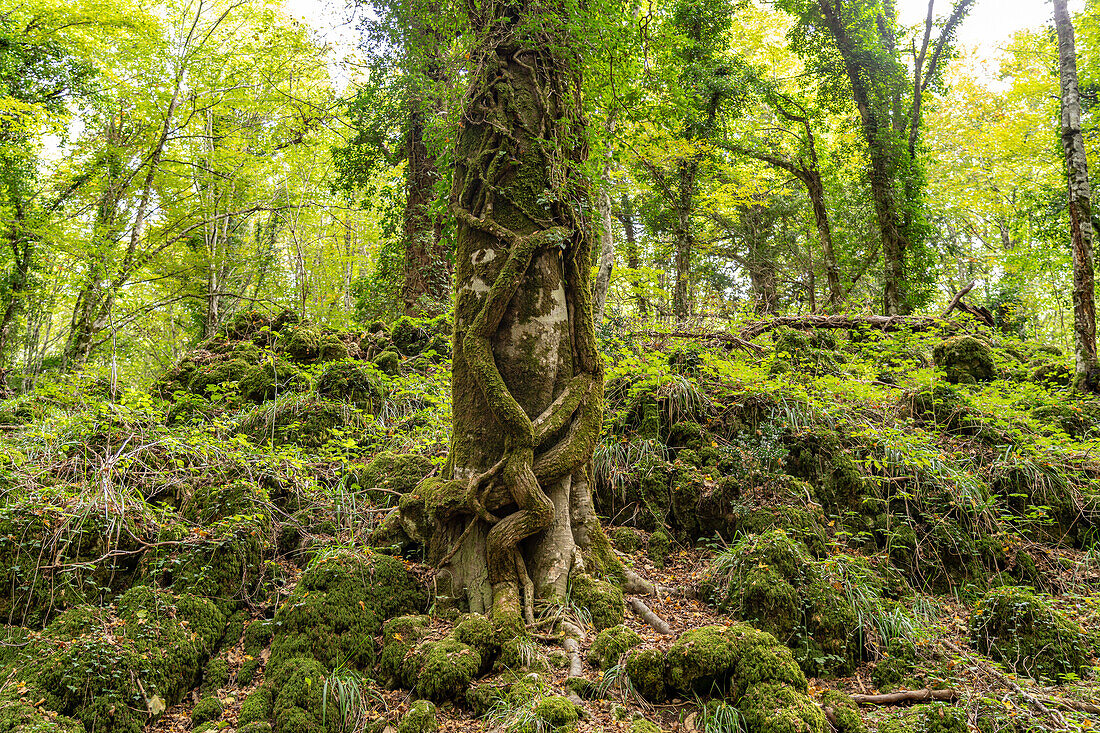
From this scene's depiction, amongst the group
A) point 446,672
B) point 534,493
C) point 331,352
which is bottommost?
point 446,672

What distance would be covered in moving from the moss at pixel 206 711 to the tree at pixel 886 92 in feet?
48.0

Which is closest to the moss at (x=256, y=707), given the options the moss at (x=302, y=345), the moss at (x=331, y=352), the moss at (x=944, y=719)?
the moss at (x=944, y=719)

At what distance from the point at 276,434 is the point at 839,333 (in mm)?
7996

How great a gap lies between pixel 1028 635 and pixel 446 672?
3.69 m

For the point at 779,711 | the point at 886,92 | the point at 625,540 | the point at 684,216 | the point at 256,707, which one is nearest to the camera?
the point at 779,711

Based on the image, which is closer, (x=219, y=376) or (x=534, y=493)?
(x=534, y=493)

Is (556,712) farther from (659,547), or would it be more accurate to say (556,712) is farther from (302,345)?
(302,345)

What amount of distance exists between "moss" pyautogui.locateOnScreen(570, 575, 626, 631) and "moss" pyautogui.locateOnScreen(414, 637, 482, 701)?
30.7 inches

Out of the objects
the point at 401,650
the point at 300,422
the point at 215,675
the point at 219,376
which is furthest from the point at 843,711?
the point at 219,376

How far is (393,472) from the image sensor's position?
200 inches

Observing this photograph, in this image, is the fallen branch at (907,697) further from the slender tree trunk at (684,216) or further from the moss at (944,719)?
the slender tree trunk at (684,216)

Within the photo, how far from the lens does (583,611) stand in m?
Result: 3.68

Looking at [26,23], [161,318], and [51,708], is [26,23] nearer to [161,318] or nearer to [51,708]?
[161,318]

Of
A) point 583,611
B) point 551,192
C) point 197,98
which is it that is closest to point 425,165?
point 197,98
